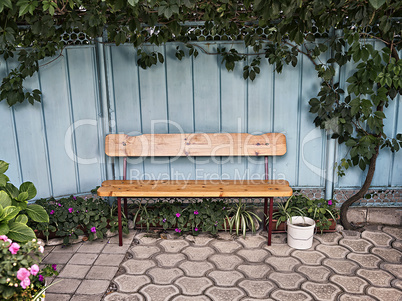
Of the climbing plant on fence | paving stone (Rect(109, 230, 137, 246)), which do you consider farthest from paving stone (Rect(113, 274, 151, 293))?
the climbing plant on fence

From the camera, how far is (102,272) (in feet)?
10.6

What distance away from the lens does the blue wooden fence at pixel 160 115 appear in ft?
13.4

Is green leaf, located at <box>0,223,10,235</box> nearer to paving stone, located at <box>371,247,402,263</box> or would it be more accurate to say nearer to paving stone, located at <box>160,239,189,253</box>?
paving stone, located at <box>160,239,189,253</box>

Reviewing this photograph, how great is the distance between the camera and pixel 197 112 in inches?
165

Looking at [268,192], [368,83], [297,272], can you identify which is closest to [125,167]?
[268,192]

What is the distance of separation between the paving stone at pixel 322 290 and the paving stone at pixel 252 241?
2.49ft

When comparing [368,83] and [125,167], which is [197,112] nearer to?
[125,167]

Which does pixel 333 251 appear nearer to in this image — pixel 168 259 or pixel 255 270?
pixel 255 270

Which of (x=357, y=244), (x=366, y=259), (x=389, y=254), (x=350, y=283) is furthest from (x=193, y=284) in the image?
(x=389, y=254)

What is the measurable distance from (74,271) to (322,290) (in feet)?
7.07

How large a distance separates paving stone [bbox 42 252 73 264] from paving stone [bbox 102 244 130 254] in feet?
1.10

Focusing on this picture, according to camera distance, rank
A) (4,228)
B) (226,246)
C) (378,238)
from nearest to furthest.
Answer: (4,228) → (226,246) → (378,238)

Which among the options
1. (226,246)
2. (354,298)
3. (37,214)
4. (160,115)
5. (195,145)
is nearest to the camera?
(37,214)

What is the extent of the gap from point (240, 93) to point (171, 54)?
2.94 feet
